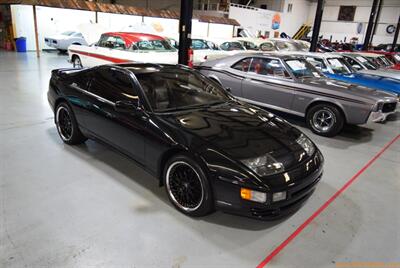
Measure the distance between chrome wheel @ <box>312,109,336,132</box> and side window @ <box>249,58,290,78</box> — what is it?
3.05ft

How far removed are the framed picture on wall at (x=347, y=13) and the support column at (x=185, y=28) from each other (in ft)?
106

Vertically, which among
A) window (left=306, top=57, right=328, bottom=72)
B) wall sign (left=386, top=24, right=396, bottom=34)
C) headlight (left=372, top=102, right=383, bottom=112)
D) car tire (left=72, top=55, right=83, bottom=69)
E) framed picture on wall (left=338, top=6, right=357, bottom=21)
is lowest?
car tire (left=72, top=55, right=83, bottom=69)

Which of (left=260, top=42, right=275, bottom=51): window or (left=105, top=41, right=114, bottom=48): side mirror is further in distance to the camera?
(left=260, top=42, right=275, bottom=51): window

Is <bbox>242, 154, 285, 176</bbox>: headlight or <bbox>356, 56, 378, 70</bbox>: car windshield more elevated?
<bbox>356, 56, 378, 70</bbox>: car windshield

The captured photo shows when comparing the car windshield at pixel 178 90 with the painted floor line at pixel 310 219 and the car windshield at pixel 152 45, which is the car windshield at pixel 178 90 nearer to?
the painted floor line at pixel 310 219

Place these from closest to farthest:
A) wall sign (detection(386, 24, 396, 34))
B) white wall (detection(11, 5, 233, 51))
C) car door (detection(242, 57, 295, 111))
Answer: car door (detection(242, 57, 295, 111)), white wall (detection(11, 5, 233, 51)), wall sign (detection(386, 24, 396, 34))

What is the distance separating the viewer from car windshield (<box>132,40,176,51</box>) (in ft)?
25.5

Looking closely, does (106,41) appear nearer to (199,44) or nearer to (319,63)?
(199,44)

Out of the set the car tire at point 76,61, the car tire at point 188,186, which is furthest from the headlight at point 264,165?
the car tire at point 76,61

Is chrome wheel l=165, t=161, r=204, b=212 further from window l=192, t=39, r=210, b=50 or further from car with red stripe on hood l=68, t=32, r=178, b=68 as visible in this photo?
window l=192, t=39, r=210, b=50

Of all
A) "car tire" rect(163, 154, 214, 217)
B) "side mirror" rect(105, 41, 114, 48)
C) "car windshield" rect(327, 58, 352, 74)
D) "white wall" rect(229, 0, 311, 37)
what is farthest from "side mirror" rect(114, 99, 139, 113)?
"white wall" rect(229, 0, 311, 37)

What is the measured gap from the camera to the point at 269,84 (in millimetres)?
5762

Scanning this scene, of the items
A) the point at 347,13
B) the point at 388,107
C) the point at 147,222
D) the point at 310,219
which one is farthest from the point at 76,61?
the point at 347,13

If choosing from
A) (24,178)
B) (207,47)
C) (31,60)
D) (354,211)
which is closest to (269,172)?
(354,211)
